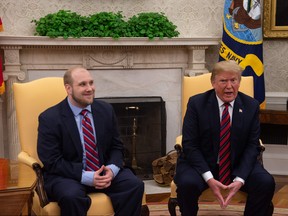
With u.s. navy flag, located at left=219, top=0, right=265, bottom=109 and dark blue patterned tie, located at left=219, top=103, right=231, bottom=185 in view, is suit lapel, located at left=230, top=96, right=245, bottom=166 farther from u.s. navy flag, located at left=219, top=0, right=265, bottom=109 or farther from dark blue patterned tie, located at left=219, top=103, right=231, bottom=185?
u.s. navy flag, located at left=219, top=0, right=265, bottom=109

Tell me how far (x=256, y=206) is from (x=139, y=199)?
76 cm

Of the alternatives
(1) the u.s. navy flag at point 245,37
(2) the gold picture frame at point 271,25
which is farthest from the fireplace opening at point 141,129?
(2) the gold picture frame at point 271,25

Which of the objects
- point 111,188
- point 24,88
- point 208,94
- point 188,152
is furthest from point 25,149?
point 208,94

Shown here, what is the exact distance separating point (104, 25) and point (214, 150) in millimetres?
2067

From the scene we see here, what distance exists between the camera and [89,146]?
9.45 ft

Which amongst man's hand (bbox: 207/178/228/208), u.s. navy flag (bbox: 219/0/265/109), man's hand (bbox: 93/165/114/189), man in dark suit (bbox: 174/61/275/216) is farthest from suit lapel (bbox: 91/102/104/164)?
u.s. navy flag (bbox: 219/0/265/109)

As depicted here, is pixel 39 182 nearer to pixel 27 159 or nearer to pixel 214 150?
pixel 27 159

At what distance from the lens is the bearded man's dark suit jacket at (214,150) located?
2984mm

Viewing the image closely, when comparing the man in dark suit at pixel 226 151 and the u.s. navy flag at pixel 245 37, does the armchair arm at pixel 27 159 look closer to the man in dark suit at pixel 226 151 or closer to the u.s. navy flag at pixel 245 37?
the man in dark suit at pixel 226 151

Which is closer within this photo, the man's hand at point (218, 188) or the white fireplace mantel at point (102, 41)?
the man's hand at point (218, 188)

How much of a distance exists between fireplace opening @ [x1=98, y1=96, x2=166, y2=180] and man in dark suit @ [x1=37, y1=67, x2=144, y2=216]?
1.84 meters

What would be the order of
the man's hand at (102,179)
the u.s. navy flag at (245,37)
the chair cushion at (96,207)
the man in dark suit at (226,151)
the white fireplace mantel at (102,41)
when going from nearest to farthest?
the chair cushion at (96,207)
the man's hand at (102,179)
the man in dark suit at (226,151)
the white fireplace mantel at (102,41)
the u.s. navy flag at (245,37)

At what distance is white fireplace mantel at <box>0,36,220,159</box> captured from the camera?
14.8ft

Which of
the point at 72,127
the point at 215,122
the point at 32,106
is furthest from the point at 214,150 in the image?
the point at 32,106
